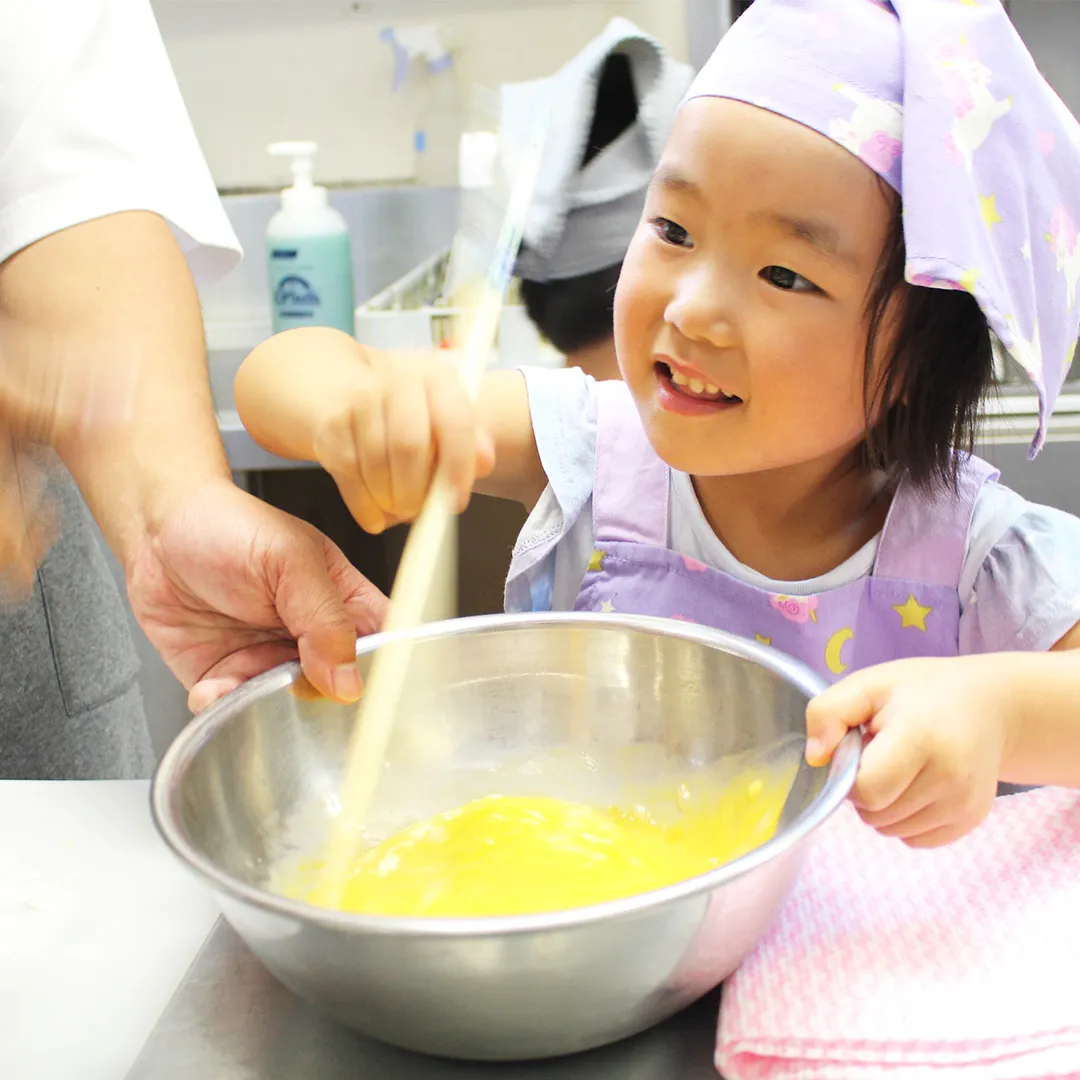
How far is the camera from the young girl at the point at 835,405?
640mm

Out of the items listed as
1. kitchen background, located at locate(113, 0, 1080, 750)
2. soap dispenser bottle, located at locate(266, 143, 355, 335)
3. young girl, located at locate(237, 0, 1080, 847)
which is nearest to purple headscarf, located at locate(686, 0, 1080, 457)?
young girl, located at locate(237, 0, 1080, 847)

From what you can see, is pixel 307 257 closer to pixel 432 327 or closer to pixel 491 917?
pixel 432 327

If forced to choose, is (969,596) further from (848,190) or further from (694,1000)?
(694,1000)

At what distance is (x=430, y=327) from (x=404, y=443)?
2.94 ft

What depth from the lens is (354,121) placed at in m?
1.82

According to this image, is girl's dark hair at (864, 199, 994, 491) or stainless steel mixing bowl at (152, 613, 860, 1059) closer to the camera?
stainless steel mixing bowl at (152, 613, 860, 1059)

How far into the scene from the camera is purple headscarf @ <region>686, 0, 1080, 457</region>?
672mm

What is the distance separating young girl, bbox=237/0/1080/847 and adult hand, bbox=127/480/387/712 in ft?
0.21

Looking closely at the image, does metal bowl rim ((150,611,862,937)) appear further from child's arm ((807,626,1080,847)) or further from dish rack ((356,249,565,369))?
dish rack ((356,249,565,369))

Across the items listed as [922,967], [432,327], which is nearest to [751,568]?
[922,967]

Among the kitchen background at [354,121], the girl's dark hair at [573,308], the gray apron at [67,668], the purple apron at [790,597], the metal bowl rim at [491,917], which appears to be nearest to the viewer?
the metal bowl rim at [491,917]

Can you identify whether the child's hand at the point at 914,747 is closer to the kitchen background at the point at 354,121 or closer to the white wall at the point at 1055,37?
the kitchen background at the point at 354,121

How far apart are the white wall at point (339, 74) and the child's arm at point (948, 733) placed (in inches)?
53.6

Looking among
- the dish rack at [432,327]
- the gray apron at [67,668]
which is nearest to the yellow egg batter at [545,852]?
the gray apron at [67,668]
